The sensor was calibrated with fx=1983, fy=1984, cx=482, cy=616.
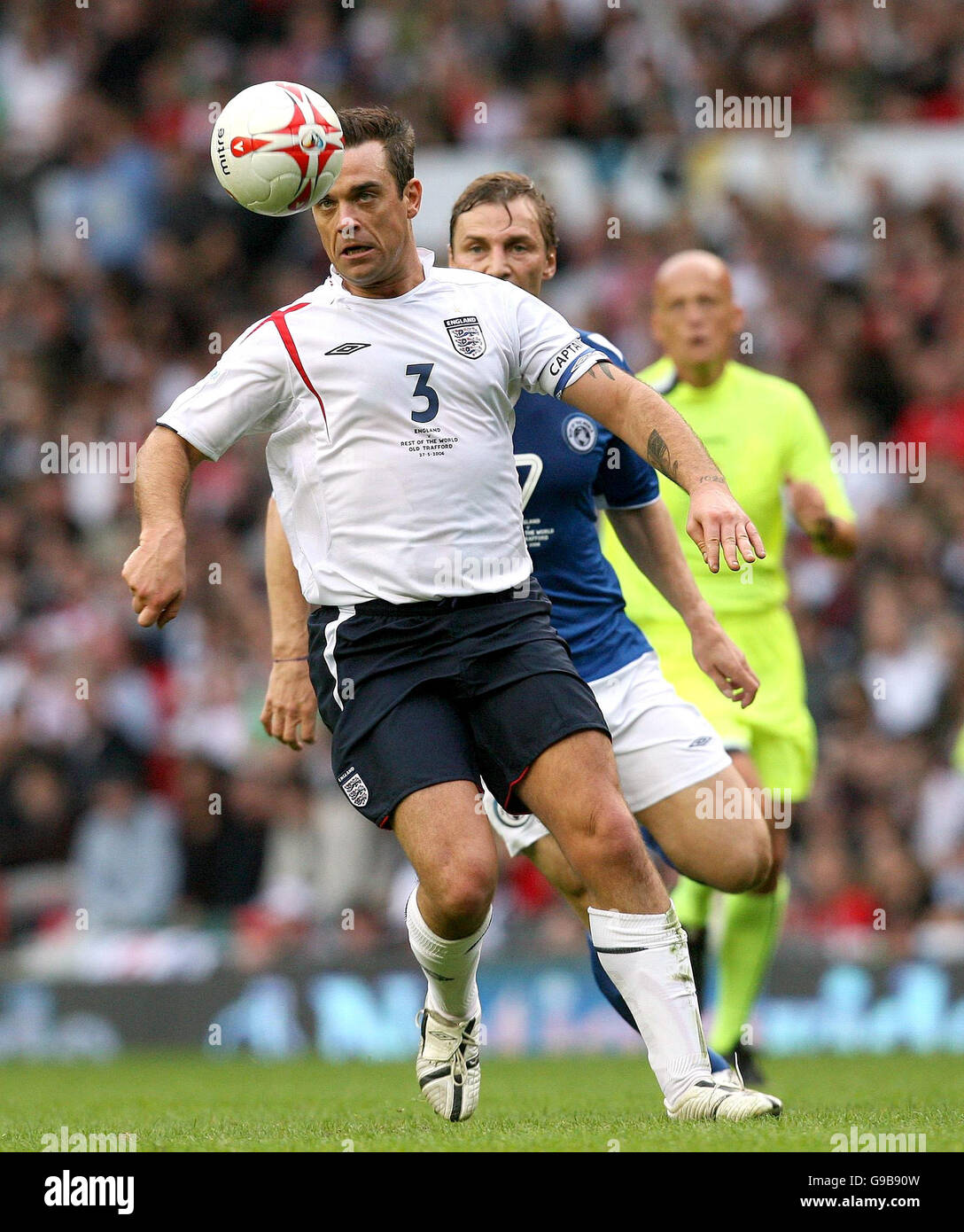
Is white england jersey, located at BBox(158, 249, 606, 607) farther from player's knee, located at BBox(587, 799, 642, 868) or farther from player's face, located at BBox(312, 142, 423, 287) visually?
player's knee, located at BBox(587, 799, 642, 868)

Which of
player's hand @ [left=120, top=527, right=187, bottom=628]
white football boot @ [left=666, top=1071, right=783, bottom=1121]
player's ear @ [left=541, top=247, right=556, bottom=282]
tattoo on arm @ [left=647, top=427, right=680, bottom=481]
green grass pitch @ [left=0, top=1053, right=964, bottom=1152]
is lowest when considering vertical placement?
green grass pitch @ [left=0, top=1053, right=964, bottom=1152]

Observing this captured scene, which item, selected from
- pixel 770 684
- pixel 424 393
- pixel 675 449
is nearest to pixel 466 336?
pixel 424 393

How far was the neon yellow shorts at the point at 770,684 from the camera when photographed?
809 cm

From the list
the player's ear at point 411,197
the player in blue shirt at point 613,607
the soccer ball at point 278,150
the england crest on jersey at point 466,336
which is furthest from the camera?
the player in blue shirt at point 613,607

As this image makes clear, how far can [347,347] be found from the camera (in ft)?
17.7

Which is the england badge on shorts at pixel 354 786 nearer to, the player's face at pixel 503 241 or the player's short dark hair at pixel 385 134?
the player's short dark hair at pixel 385 134

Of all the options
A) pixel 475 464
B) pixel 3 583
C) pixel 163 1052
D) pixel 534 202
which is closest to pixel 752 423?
pixel 534 202

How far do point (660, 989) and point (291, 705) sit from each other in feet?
4.94

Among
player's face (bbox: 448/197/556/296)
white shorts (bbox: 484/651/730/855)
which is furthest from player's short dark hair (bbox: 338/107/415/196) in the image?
white shorts (bbox: 484/651/730/855)

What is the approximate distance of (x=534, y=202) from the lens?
22.2 ft

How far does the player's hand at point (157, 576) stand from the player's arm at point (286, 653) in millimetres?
1085

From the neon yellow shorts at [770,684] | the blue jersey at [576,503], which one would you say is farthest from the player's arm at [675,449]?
the neon yellow shorts at [770,684]

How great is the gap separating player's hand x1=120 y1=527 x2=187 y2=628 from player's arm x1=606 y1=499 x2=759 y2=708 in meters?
2.00

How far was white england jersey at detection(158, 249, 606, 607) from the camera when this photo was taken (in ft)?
17.6
